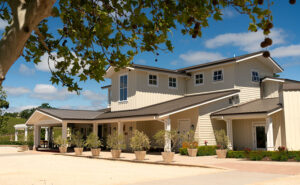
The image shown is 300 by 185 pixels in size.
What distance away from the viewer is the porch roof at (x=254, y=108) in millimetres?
20203

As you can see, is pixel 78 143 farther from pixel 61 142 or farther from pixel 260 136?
pixel 260 136

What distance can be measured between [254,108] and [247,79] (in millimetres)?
4377

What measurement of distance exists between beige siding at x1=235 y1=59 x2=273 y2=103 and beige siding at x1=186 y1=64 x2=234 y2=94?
1.53 ft

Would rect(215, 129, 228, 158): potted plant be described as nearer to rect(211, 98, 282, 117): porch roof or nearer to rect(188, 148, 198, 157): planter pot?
rect(188, 148, 198, 157): planter pot

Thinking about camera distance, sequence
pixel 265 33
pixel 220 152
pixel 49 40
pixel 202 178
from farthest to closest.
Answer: pixel 220 152, pixel 202 178, pixel 49 40, pixel 265 33

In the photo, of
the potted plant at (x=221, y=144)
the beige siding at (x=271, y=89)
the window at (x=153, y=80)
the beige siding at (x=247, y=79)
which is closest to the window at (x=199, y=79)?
the beige siding at (x=247, y=79)

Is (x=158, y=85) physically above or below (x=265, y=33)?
above

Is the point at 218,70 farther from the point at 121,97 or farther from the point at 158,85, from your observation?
the point at 121,97

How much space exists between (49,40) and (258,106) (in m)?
17.8

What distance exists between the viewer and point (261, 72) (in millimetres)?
26719

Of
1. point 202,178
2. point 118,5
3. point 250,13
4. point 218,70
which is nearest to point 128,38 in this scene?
point 118,5

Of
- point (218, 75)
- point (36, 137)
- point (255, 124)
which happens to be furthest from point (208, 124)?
point (36, 137)

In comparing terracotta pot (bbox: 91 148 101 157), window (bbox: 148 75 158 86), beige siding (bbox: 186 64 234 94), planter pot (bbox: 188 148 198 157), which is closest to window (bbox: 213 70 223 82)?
beige siding (bbox: 186 64 234 94)

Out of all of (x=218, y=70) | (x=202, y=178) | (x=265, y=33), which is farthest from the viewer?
(x=218, y=70)
